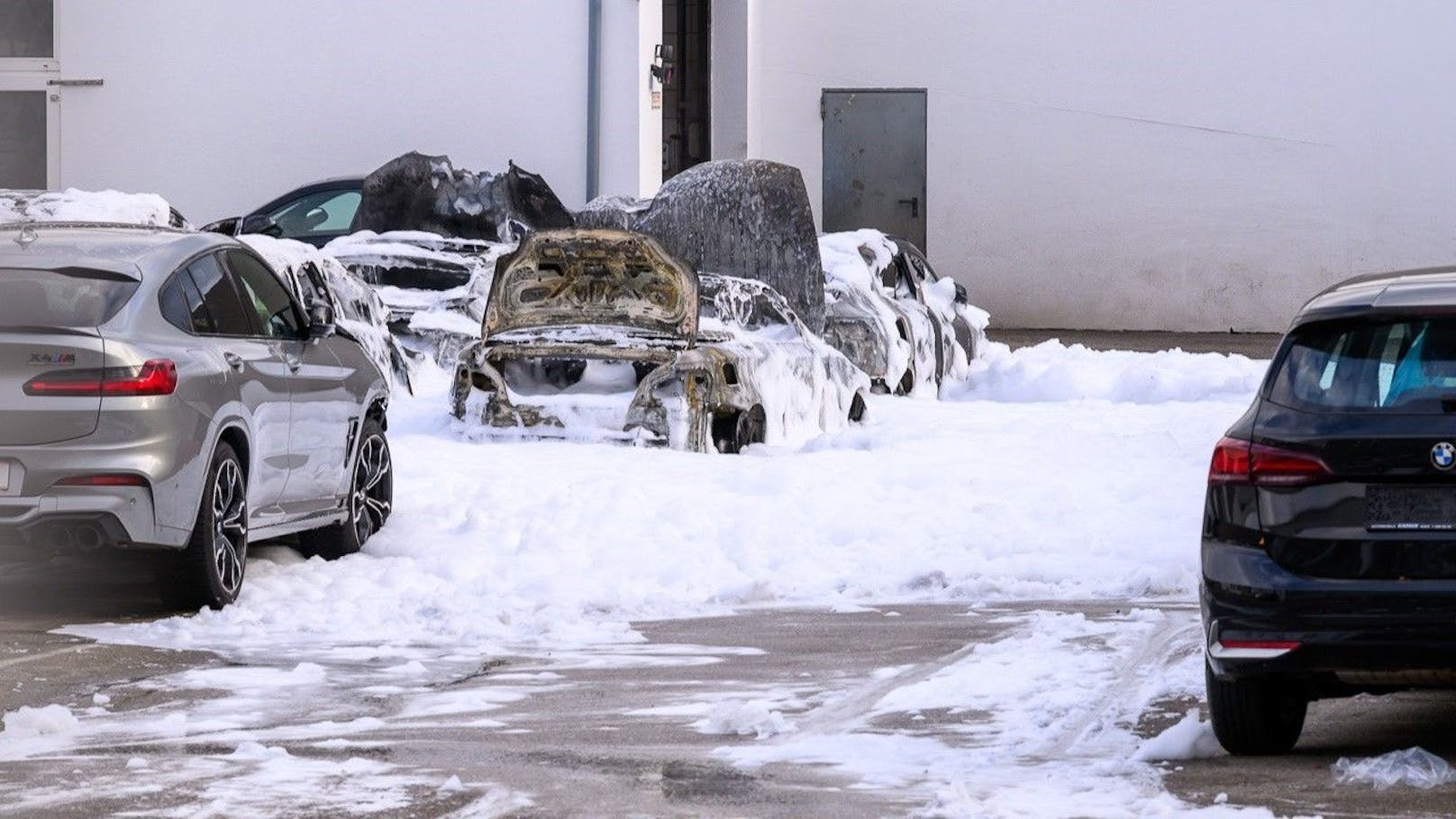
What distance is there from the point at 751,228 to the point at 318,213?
15.6 feet

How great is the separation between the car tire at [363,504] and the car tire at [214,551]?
1267 mm

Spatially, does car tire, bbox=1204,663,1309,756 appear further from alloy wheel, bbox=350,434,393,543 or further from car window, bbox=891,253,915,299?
car window, bbox=891,253,915,299

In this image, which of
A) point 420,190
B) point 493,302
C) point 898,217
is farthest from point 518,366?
point 898,217

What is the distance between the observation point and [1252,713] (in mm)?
6605

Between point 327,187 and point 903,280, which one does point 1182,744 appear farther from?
point 327,187

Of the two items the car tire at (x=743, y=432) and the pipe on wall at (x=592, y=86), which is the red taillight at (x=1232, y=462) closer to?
the car tire at (x=743, y=432)

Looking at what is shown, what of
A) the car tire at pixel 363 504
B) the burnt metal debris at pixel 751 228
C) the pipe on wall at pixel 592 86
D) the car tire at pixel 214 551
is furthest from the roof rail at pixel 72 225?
the pipe on wall at pixel 592 86

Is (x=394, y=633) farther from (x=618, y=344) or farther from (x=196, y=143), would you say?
(x=196, y=143)

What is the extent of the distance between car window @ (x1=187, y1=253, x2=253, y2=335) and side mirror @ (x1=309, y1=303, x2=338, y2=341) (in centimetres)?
40

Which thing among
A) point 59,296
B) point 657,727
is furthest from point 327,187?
point 657,727

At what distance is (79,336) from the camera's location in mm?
9094

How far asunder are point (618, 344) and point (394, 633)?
17.6 feet

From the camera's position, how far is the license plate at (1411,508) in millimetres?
6215

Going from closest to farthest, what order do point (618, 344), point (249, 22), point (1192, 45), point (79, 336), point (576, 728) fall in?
point (576, 728) < point (79, 336) < point (618, 344) < point (249, 22) < point (1192, 45)
